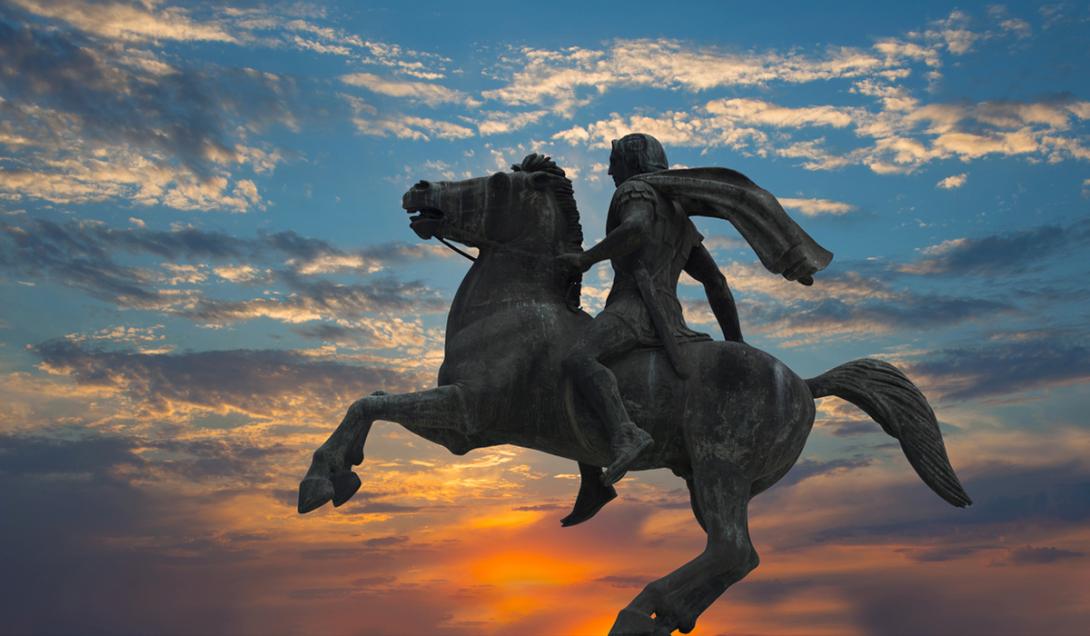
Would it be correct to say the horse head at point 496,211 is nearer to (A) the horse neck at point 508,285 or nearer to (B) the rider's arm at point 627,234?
(A) the horse neck at point 508,285

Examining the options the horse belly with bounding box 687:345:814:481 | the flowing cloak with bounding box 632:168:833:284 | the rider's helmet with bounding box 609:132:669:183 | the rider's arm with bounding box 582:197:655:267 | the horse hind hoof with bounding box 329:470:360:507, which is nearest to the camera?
the horse hind hoof with bounding box 329:470:360:507

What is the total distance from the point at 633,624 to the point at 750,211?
3385 mm

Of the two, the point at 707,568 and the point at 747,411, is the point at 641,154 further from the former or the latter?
the point at 707,568

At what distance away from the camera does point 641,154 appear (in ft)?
32.6

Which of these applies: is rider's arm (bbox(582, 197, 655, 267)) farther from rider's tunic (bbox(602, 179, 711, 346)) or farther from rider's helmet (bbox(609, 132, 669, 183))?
rider's helmet (bbox(609, 132, 669, 183))

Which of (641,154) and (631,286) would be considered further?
(641,154)

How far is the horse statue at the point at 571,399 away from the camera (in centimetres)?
877

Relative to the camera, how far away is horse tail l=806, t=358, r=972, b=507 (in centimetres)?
944

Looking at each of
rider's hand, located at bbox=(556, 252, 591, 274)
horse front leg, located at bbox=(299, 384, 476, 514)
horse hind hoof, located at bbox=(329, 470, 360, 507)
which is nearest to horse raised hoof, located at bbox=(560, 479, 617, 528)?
horse front leg, located at bbox=(299, 384, 476, 514)

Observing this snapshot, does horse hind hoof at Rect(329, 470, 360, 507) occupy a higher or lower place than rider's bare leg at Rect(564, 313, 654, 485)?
lower

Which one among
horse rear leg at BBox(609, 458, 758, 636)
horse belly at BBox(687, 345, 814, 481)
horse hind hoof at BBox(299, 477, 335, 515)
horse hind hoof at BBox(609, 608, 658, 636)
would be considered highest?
horse belly at BBox(687, 345, 814, 481)

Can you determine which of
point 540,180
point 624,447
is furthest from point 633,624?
point 540,180

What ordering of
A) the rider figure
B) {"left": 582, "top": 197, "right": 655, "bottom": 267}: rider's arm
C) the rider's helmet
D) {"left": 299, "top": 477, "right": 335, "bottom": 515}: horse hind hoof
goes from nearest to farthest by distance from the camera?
{"left": 299, "top": 477, "right": 335, "bottom": 515}: horse hind hoof, the rider figure, {"left": 582, "top": 197, "right": 655, "bottom": 267}: rider's arm, the rider's helmet

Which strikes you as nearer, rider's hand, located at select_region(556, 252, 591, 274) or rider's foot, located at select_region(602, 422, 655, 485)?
Answer: rider's foot, located at select_region(602, 422, 655, 485)
